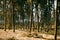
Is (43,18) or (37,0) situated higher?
(37,0)

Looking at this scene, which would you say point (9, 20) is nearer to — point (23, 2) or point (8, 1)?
point (8, 1)

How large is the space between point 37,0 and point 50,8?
517 cm

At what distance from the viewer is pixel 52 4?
3641 centimetres

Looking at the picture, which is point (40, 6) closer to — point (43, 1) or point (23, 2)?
point (43, 1)

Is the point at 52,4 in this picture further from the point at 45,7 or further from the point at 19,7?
the point at 19,7

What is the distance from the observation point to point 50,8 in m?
37.5

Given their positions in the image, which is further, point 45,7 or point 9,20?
point 45,7

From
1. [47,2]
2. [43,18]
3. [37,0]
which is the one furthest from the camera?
[43,18]

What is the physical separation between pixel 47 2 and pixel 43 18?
15.1 ft

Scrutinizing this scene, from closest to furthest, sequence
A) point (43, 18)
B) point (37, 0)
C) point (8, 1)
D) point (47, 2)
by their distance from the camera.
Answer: point (8, 1)
point (37, 0)
point (47, 2)
point (43, 18)

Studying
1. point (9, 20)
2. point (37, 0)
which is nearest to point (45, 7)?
point (37, 0)

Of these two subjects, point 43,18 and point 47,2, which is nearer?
point 47,2

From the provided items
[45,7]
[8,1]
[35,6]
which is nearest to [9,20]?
[8,1]

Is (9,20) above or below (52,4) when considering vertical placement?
below
